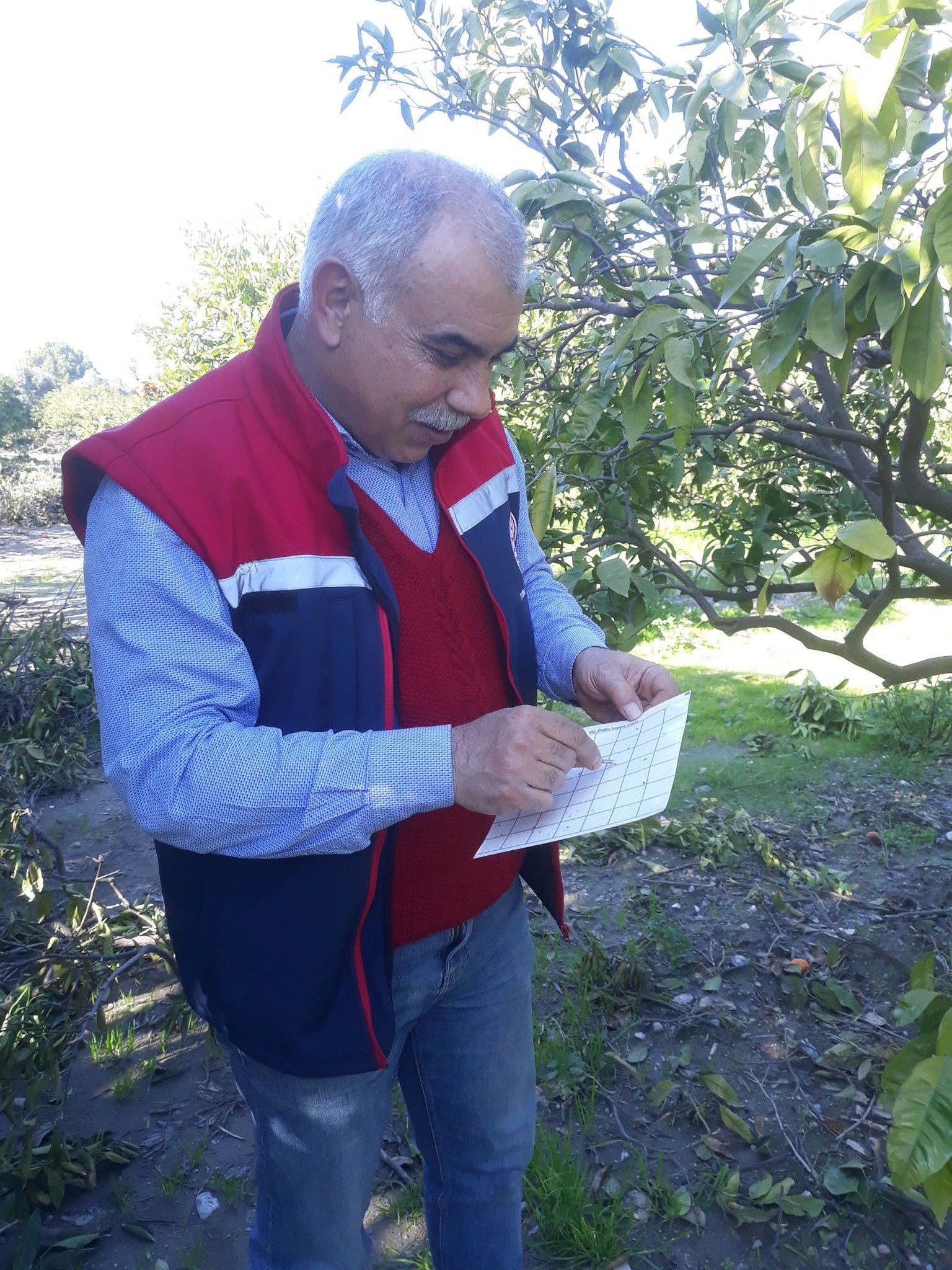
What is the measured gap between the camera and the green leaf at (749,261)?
1.48 m

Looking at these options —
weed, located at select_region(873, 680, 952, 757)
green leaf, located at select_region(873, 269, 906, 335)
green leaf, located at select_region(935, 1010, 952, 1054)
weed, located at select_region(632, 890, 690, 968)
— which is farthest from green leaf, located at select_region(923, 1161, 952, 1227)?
weed, located at select_region(873, 680, 952, 757)

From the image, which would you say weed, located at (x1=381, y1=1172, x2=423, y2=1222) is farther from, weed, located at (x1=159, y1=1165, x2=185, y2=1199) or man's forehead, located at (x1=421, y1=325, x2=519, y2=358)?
man's forehead, located at (x1=421, y1=325, x2=519, y2=358)

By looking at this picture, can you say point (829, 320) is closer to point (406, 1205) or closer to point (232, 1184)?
point (406, 1205)

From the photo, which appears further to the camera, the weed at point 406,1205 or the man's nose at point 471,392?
the weed at point 406,1205

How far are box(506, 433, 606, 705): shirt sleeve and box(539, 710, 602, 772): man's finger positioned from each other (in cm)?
40

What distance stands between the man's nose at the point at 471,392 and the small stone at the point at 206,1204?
2.10 meters

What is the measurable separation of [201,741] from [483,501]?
69 centimetres

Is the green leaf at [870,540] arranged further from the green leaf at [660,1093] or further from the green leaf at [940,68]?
the green leaf at [660,1093]

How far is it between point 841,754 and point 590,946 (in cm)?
234

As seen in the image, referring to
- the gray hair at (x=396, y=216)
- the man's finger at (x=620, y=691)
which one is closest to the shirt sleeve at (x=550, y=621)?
the man's finger at (x=620, y=691)

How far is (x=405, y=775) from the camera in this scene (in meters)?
1.24

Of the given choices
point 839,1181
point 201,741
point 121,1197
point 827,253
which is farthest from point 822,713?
point 201,741

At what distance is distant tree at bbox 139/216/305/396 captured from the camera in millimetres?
7234

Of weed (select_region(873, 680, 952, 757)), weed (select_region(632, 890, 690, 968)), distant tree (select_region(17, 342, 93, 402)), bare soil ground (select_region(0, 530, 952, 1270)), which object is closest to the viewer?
bare soil ground (select_region(0, 530, 952, 1270))
